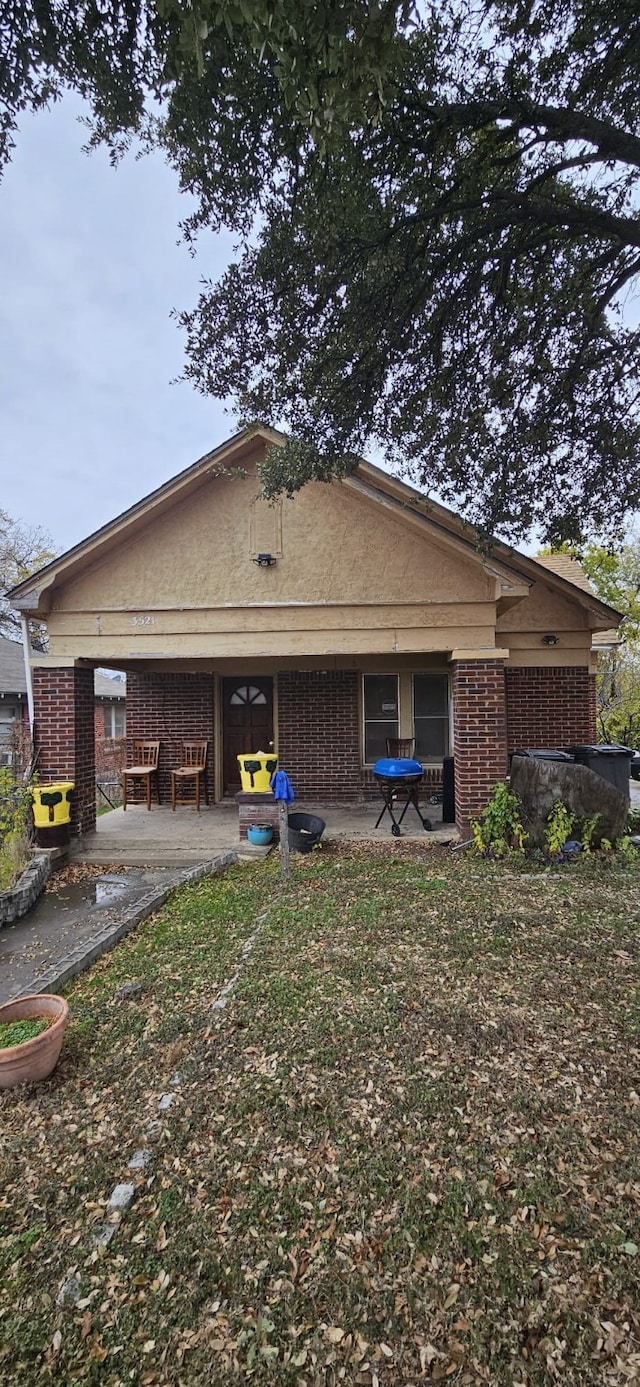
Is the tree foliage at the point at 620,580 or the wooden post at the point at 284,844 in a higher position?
the tree foliage at the point at 620,580

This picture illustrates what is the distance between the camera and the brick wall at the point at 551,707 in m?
10.1

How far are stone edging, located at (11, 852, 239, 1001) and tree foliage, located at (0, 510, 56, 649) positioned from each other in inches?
851


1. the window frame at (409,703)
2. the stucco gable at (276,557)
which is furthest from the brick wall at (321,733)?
the stucco gable at (276,557)

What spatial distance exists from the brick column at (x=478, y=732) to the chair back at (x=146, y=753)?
20.5 feet

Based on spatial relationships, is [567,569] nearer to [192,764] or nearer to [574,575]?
[574,575]

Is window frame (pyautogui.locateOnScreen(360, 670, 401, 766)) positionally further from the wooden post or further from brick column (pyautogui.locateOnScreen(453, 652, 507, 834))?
the wooden post

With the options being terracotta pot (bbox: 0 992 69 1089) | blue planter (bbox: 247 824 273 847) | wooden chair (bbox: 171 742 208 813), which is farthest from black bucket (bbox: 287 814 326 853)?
terracotta pot (bbox: 0 992 69 1089)

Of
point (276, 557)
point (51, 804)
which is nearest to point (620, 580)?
point (276, 557)

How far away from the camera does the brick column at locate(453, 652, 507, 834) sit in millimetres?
7836

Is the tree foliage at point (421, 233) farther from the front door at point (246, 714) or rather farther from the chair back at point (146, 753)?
the chair back at point (146, 753)

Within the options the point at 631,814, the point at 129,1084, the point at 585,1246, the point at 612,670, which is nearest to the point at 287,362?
the point at 129,1084

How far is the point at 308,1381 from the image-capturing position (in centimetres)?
178

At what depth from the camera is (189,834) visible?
29.5 ft

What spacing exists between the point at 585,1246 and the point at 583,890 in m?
4.27
